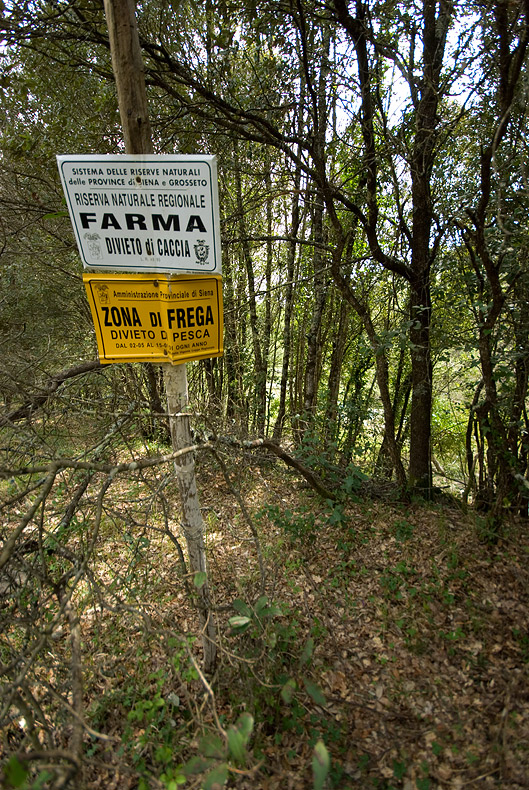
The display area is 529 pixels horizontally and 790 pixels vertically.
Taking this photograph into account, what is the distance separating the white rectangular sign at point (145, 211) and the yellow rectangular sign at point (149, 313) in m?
0.08

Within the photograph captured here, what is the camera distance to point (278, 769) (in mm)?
1900

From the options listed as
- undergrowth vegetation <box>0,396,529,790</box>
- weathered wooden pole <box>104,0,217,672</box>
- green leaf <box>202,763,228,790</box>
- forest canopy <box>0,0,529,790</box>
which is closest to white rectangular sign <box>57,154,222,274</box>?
weathered wooden pole <box>104,0,217,672</box>

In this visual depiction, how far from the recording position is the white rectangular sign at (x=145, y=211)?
169cm

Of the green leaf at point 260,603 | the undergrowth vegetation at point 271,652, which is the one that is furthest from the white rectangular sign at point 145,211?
the green leaf at point 260,603

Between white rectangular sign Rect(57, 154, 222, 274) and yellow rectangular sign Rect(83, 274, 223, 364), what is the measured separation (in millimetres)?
76

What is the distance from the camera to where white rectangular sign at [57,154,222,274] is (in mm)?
1689

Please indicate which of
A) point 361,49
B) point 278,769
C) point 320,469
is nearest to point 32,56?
point 361,49

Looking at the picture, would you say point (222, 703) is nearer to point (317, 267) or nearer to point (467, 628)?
point (467, 628)

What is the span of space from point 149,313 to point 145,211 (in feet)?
1.59

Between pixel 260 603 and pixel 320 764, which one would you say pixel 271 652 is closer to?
pixel 260 603

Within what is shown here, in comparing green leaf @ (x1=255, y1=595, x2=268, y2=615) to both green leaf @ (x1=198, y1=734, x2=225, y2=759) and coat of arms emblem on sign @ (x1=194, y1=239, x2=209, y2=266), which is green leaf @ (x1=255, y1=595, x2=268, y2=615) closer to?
green leaf @ (x1=198, y1=734, x2=225, y2=759)

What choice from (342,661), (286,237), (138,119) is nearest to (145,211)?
(138,119)

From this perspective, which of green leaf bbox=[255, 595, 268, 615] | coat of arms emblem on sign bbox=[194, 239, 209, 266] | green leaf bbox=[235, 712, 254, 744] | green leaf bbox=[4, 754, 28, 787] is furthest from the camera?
green leaf bbox=[255, 595, 268, 615]

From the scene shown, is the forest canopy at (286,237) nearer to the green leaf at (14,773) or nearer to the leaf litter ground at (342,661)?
the leaf litter ground at (342,661)
